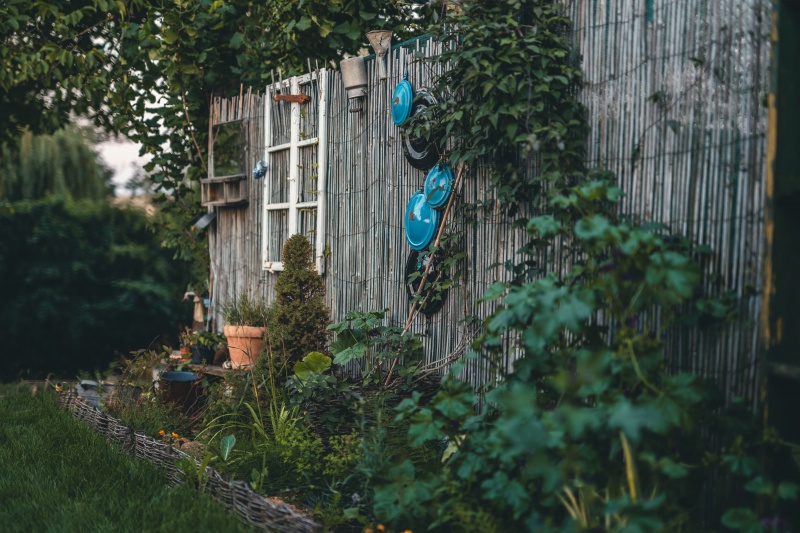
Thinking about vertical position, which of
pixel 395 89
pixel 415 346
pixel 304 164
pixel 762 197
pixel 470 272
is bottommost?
pixel 415 346

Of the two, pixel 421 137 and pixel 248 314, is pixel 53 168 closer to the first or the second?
pixel 248 314

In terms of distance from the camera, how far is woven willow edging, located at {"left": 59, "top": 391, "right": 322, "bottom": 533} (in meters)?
3.11

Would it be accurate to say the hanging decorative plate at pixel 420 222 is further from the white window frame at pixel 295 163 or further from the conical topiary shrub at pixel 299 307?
the white window frame at pixel 295 163

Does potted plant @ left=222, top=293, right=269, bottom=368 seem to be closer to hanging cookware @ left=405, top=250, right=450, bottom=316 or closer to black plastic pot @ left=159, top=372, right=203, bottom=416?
black plastic pot @ left=159, top=372, right=203, bottom=416

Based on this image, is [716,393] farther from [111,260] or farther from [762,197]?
[111,260]

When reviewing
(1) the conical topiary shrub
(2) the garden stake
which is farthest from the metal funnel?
(1) the conical topiary shrub

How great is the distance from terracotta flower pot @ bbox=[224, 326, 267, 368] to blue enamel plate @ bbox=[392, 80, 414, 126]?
1.93 metres

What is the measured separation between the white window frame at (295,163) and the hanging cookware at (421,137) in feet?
3.70

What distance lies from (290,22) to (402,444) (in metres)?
3.82

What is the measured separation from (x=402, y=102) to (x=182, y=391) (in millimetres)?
2721

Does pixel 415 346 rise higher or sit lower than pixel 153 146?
lower

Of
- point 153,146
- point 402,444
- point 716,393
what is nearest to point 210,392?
point 402,444

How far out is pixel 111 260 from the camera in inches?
377

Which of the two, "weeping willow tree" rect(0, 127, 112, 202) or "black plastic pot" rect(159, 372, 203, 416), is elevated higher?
"weeping willow tree" rect(0, 127, 112, 202)
